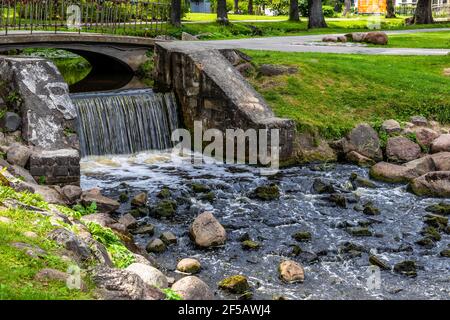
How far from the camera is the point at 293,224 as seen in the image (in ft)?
50.9

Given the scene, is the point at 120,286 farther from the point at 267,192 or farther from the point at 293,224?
the point at 267,192

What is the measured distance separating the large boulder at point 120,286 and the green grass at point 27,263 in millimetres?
333

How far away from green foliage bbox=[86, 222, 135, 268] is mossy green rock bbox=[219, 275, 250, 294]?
5.50 ft

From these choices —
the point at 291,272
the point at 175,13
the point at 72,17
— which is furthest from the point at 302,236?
the point at 175,13

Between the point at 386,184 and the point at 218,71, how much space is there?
7106 millimetres

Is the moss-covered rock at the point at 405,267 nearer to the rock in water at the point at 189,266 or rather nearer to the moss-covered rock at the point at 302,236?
the moss-covered rock at the point at 302,236

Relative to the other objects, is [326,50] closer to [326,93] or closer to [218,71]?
[326,93]

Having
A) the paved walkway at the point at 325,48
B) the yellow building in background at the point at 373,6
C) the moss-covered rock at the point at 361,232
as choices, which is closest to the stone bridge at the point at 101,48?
the paved walkway at the point at 325,48

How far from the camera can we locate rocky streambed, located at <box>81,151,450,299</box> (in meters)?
12.4

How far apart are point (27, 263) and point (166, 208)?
708cm

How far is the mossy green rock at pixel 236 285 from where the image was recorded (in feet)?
38.4

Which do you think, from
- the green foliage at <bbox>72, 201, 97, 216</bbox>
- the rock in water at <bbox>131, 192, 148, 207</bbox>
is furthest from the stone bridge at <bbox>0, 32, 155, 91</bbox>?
the green foliage at <bbox>72, 201, 97, 216</bbox>

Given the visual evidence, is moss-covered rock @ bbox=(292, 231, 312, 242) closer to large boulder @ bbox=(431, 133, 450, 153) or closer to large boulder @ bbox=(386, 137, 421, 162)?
large boulder @ bbox=(386, 137, 421, 162)
